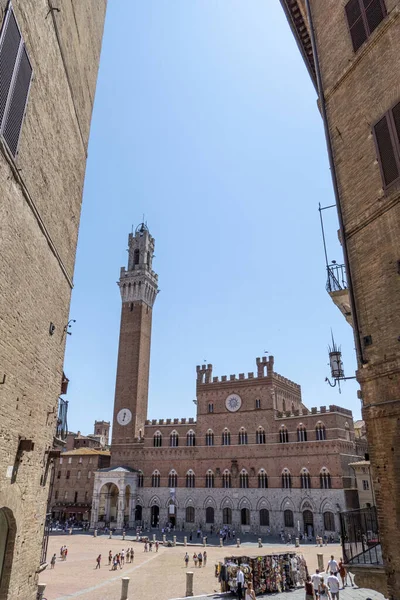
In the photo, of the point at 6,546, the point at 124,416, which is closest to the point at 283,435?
the point at 124,416

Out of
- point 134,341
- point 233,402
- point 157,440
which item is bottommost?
point 157,440

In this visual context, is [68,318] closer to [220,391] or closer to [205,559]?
[205,559]

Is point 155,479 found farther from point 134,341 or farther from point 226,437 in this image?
point 134,341

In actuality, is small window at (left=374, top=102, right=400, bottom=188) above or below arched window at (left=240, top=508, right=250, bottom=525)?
above

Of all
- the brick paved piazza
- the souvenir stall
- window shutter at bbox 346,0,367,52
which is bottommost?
the brick paved piazza

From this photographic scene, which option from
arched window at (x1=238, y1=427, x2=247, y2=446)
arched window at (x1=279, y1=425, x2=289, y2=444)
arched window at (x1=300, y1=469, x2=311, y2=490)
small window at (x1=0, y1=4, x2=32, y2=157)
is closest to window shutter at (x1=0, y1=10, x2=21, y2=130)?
small window at (x1=0, y1=4, x2=32, y2=157)

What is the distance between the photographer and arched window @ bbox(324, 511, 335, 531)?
119ft

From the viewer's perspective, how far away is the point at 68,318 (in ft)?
34.3

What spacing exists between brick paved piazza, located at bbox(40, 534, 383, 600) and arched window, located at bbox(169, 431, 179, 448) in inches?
574

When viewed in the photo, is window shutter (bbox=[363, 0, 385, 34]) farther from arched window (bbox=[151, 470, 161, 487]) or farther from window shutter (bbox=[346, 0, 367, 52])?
arched window (bbox=[151, 470, 161, 487])

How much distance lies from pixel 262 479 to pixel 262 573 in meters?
25.4

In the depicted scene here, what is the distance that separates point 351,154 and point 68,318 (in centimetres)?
746

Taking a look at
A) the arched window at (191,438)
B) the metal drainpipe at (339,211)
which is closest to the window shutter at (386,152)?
the metal drainpipe at (339,211)

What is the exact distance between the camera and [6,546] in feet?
23.6
